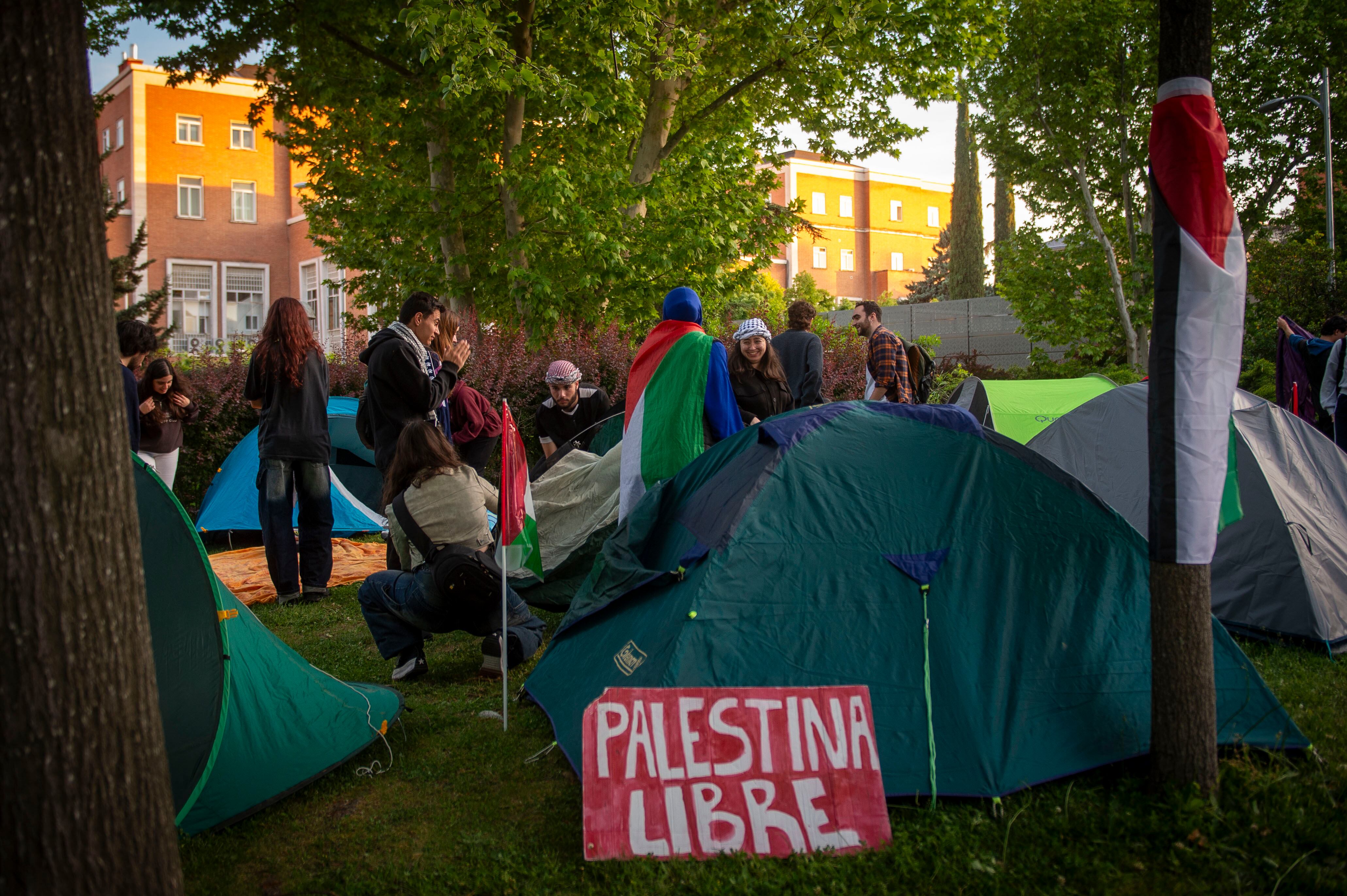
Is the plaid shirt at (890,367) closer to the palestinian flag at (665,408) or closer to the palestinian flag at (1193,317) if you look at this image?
the palestinian flag at (665,408)

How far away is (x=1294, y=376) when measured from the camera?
9742mm

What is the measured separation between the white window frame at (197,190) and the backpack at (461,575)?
3412 cm

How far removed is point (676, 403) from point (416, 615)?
169cm

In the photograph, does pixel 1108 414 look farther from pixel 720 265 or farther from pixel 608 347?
pixel 720 265

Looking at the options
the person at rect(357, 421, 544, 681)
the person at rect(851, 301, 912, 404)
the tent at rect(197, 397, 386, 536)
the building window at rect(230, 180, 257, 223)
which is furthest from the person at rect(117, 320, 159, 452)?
the building window at rect(230, 180, 257, 223)

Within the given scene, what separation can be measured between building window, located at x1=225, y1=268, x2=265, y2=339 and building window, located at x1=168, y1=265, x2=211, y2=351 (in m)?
0.63

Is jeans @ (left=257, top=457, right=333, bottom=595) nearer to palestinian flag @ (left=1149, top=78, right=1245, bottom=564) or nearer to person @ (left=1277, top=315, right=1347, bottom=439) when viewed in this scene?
palestinian flag @ (left=1149, top=78, right=1245, bottom=564)

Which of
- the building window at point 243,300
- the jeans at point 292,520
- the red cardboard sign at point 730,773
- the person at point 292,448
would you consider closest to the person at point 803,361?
the person at point 292,448

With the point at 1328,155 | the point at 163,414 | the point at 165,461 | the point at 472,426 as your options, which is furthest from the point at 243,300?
the point at 1328,155

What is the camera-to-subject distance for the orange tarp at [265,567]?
6879mm

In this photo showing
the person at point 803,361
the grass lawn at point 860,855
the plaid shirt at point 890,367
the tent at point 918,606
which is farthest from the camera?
the person at point 803,361

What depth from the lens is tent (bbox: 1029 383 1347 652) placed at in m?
4.82

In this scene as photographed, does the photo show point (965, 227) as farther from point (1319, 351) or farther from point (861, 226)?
point (1319, 351)

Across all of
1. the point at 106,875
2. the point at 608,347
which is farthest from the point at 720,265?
the point at 106,875
